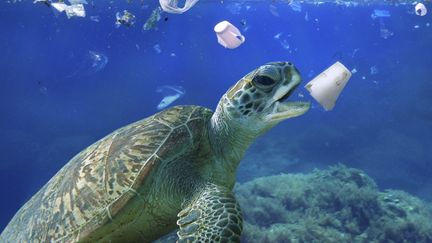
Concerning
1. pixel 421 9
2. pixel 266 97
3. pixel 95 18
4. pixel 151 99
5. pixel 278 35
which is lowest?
pixel 278 35

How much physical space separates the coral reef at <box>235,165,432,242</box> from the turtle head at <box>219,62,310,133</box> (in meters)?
3.92

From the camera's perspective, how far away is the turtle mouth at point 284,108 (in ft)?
7.07

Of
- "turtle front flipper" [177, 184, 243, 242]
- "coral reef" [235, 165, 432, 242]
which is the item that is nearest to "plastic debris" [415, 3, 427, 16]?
"coral reef" [235, 165, 432, 242]

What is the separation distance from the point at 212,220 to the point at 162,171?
1.80 ft

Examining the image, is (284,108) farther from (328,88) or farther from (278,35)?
(278,35)

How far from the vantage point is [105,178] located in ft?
7.54

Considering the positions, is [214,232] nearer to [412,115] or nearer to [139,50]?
[412,115]

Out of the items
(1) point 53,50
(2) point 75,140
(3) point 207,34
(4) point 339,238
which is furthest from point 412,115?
(1) point 53,50

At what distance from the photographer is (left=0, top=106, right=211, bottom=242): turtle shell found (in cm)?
221

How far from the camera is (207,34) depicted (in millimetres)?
38125

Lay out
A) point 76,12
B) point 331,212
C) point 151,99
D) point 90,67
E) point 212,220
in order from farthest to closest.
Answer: point 90,67 < point 151,99 < point 76,12 < point 331,212 < point 212,220

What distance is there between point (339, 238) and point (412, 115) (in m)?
13.5

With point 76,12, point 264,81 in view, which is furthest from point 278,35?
point 264,81

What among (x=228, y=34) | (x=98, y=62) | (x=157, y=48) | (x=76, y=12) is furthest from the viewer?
(x=157, y=48)
